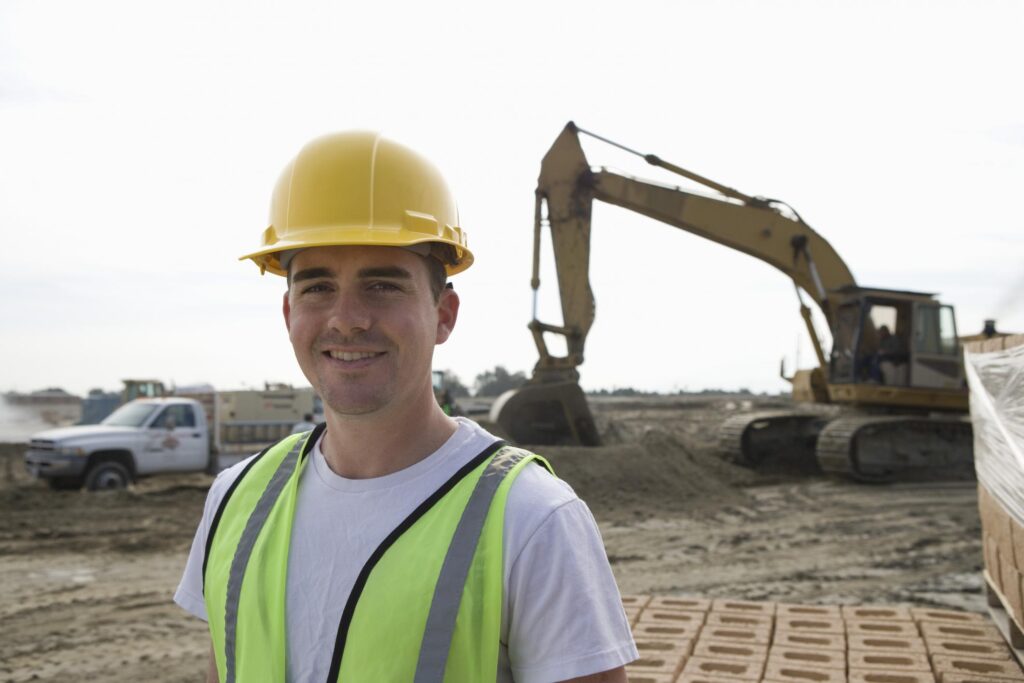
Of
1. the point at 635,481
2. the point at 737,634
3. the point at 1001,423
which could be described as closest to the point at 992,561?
the point at 1001,423

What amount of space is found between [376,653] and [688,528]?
10.6 metres

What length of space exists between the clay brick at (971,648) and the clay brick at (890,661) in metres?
0.13

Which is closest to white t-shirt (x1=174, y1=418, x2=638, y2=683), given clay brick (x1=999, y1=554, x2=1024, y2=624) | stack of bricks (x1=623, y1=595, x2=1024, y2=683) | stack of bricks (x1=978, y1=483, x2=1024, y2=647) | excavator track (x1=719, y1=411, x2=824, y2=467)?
stack of bricks (x1=623, y1=595, x2=1024, y2=683)

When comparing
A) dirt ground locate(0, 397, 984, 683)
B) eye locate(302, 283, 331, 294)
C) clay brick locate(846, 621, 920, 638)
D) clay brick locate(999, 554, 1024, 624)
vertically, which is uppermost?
eye locate(302, 283, 331, 294)

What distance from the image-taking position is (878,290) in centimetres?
1584

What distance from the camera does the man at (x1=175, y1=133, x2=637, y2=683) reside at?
1618 millimetres

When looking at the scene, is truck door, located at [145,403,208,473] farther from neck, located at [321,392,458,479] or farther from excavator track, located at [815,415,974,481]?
neck, located at [321,392,458,479]

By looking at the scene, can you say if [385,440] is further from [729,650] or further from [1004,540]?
[1004,540]

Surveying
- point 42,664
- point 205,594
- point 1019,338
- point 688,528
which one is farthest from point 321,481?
point 688,528

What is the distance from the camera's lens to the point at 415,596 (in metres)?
1.65

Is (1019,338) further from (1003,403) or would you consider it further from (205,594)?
(205,594)

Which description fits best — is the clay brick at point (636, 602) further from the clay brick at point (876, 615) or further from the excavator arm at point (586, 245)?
the excavator arm at point (586, 245)

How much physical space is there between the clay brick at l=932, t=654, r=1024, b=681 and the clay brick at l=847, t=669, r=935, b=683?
0.20ft

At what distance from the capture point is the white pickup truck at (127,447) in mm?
14023
